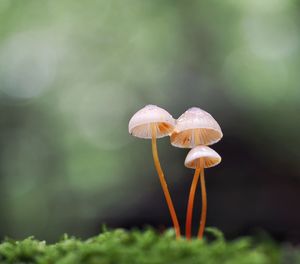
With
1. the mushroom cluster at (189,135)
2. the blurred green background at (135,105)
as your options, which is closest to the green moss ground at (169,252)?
the mushroom cluster at (189,135)

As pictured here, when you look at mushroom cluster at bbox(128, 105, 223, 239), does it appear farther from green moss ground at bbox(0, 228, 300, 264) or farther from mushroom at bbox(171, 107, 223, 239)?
green moss ground at bbox(0, 228, 300, 264)

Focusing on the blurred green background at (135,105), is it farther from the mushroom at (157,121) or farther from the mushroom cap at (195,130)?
the mushroom at (157,121)

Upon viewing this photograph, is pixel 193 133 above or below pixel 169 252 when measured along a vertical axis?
above

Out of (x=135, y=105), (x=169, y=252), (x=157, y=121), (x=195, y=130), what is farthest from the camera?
(x=135, y=105)

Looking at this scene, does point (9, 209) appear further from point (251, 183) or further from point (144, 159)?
point (251, 183)

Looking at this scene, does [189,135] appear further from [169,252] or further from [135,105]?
[135,105]

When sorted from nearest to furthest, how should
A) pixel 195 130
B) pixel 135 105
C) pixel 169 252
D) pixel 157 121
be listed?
pixel 169 252
pixel 157 121
pixel 195 130
pixel 135 105

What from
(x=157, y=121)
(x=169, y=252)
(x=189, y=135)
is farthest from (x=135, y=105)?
(x=169, y=252)

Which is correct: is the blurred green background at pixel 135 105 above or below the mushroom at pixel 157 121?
above
